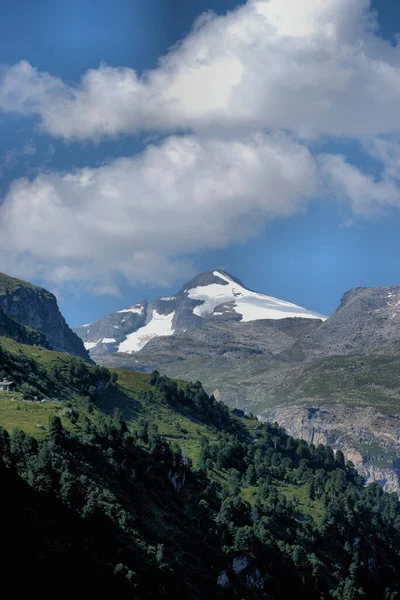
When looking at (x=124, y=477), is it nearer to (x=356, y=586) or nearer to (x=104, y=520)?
(x=104, y=520)

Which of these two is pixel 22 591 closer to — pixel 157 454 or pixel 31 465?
pixel 31 465

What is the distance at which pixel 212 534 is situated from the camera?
16600cm

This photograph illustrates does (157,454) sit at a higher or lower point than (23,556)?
higher

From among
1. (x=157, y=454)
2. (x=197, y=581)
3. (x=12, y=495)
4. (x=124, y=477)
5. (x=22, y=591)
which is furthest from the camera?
(x=157, y=454)

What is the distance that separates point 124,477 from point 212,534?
25.9 metres

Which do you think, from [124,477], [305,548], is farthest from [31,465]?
[305,548]

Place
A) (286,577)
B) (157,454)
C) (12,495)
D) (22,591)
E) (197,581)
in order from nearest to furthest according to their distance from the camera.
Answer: (22,591), (12,495), (197,581), (286,577), (157,454)

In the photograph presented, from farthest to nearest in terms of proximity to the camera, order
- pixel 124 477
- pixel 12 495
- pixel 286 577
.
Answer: pixel 286 577
pixel 124 477
pixel 12 495

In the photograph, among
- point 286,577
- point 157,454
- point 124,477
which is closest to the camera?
point 124,477

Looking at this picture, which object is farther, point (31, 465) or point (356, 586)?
point (356, 586)

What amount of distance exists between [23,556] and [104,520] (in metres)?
26.5

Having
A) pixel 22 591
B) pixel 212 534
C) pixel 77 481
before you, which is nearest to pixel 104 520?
pixel 77 481

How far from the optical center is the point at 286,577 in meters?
173

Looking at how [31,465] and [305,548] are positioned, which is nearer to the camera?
[31,465]
